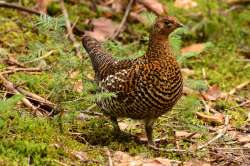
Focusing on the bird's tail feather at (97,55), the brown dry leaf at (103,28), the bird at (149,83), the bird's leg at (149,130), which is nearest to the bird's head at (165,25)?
the bird at (149,83)

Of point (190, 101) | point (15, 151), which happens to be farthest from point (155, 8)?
point (15, 151)

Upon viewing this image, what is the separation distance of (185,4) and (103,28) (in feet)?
5.48

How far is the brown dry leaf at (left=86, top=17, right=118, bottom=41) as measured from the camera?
8172 millimetres

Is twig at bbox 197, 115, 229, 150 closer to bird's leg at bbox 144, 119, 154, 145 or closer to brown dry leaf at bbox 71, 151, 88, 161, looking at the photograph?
bird's leg at bbox 144, 119, 154, 145

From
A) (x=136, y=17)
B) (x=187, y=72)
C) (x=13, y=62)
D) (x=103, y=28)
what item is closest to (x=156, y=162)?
(x=13, y=62)

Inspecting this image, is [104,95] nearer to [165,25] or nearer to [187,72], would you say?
[165,25]

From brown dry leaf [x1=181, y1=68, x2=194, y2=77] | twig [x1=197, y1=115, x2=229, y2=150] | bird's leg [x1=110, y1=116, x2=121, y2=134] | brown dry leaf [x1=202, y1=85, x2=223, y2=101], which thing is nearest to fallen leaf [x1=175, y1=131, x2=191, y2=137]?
twig [x1=197, y1=115, x2=229, y2=150]

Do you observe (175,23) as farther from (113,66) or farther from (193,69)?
(193,69)

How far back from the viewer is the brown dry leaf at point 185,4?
9.53 meters

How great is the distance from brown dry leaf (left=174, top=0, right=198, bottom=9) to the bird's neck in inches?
161

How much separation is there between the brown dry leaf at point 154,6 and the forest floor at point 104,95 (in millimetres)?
14

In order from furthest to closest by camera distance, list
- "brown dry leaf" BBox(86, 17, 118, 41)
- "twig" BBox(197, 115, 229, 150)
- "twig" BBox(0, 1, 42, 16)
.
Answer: "brown dry leaf" BBox(86, 17, 118, 41) < "twig" BBox(0, 1, 42, 16) < "twig" BBox(197, 115, 229, 150)

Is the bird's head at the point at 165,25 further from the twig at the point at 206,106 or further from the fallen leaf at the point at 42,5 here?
the fallen leaf at the point at 42,5

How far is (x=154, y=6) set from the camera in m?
8.50
